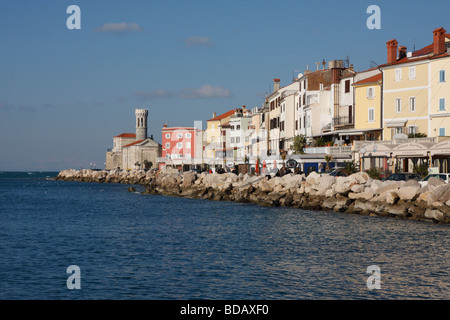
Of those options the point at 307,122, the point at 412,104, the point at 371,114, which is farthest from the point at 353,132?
the point at 307,122

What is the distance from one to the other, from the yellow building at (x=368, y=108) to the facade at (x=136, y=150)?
296 ft

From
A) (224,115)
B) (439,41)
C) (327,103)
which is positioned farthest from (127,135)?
(439,41)

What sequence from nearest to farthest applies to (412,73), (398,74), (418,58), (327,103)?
(418,58) → (412,73) → (398,74) → (327,103)

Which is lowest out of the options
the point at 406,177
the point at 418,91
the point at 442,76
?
the point at 406,177

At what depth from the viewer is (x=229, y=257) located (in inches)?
813

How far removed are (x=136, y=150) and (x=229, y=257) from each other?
12410 centimetres

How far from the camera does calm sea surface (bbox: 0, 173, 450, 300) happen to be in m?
15.6

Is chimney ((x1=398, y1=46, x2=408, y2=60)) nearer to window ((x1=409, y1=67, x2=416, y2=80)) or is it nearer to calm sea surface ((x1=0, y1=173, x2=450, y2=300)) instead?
window ((x1=409, y1=67, x2=416, y2=80))

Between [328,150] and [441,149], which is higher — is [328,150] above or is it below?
above

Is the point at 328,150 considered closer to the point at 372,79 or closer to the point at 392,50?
the point at 372,79

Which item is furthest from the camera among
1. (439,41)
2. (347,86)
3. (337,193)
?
(347,86)

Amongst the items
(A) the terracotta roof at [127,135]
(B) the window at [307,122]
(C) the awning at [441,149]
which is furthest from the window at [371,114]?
(A) the terracotta roof at [127,135]

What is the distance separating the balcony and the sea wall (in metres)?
12.1

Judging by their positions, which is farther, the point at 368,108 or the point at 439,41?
the point at 368,108
